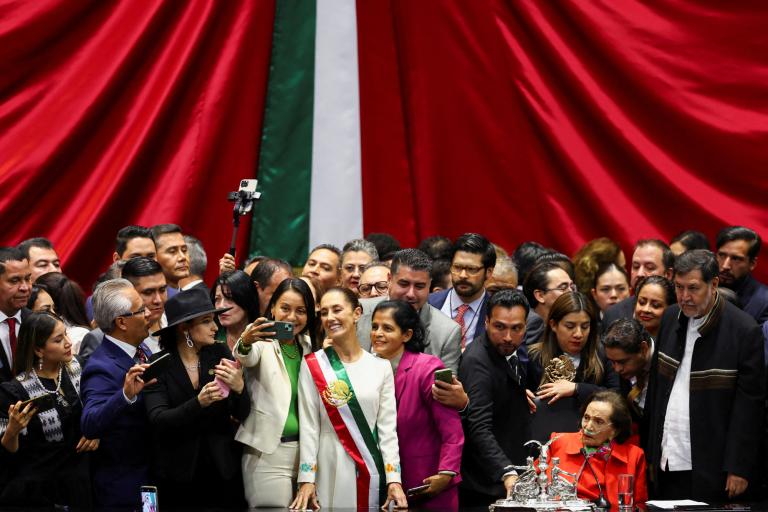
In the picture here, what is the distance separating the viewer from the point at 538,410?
5777mm

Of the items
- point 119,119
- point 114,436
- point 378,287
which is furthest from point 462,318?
point 119,119

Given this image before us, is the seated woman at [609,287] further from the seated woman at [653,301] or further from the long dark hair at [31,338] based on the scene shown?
Answer: the long dark hair at [31,338]

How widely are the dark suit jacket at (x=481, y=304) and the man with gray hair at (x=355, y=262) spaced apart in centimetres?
43

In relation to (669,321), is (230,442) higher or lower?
lower

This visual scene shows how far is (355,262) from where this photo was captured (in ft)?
22.7

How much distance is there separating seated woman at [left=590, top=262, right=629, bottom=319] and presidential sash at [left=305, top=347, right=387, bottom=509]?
1.96 metres

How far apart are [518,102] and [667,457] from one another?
11.7 feet

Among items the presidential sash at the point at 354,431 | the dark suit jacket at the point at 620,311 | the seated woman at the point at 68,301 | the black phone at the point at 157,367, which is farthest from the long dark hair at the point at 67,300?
the dark suit jacket at the point at 620,311

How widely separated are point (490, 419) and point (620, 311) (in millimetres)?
1101

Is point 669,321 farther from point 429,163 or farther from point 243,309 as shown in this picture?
point 429,163

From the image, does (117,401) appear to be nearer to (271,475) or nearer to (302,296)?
(271,475)

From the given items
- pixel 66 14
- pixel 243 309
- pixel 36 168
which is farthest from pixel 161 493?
pixel 66 14

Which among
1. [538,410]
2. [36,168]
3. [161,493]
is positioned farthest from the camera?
[36,168]

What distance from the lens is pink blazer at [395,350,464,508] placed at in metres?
5.39
